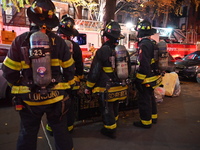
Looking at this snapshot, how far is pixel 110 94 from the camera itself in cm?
302

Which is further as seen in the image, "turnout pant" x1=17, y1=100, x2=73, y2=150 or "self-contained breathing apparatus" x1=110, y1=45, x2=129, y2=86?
"self-contained breathing apparatus" x1=110, y1=45, x2=129, y2=86

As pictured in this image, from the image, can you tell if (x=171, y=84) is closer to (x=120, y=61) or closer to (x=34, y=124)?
(x=120, y=61)

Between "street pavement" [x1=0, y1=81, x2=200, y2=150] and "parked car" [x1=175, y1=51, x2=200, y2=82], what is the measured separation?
4.17 meters

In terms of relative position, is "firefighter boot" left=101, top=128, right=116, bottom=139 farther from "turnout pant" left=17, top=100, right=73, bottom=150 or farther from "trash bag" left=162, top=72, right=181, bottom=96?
"trash bag" left=162, top=72, right=181, bottom=96

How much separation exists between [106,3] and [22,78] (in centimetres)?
580


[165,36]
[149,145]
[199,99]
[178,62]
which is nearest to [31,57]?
[149,145]

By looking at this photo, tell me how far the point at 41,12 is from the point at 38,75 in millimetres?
744

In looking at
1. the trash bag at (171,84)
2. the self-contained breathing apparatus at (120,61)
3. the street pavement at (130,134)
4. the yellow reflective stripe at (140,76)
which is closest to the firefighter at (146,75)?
the yellow reflective stripe at (140,76)

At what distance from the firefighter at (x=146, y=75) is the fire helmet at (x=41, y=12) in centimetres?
197

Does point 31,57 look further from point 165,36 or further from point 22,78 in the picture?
point 165,36

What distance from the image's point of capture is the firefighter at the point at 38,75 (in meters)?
1.87

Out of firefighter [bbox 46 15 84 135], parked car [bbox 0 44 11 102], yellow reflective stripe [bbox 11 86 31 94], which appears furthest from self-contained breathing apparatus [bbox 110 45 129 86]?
parked car [bbox 0 44 11 102]

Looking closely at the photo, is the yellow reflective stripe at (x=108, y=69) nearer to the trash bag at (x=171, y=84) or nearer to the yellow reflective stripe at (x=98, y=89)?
the yellow reflective stripe at (x=98, y=89)

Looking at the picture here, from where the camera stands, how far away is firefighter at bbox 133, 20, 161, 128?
11.2 feet
